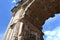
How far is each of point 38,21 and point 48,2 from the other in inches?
38.6

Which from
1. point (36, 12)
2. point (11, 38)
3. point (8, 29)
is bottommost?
point (11, 38)

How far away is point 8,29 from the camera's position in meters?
10.3

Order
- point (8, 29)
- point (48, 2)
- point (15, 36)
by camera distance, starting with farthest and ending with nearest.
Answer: point (48, 2)
point (8, 29)
point (15, 36)

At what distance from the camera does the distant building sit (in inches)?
390

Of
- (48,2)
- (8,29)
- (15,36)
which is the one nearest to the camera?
(15,36)

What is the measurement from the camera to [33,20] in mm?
10602

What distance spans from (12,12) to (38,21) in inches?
50.5

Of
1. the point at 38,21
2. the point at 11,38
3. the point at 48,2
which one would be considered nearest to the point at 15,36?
the point at 11,38

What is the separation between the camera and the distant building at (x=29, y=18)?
991cm

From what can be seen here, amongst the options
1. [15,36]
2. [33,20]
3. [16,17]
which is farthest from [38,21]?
[15,36]

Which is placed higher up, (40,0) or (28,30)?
(40,0)

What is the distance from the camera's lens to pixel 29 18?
408 inches

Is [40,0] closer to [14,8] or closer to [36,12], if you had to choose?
[36,12]

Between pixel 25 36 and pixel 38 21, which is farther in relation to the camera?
pixel 38 21
